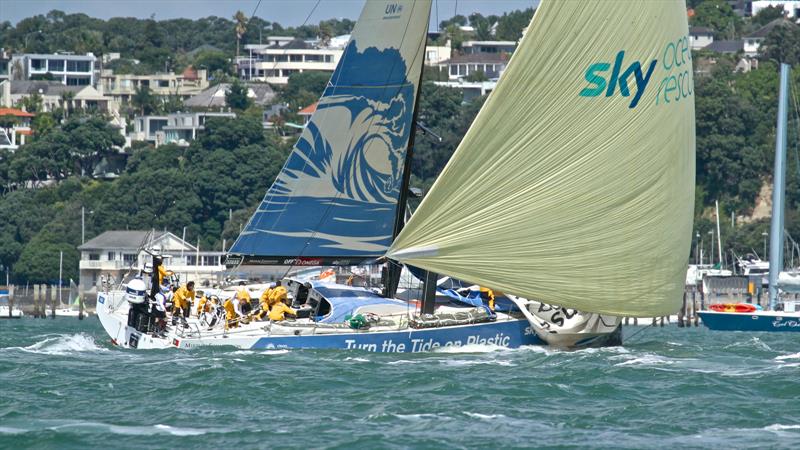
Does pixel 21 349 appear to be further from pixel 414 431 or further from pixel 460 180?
pixel 414 431

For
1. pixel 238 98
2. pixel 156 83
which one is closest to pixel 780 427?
pixel 238 98

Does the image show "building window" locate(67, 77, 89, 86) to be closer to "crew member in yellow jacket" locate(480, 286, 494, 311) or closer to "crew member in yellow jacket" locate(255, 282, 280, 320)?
"crew member in yellow jacket" locate(480, 286, 494, 311)

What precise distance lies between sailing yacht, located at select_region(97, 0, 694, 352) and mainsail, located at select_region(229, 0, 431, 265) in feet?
5.54

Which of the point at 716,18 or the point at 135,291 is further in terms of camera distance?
the point at 716,18

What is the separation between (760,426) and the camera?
22891 millimetres

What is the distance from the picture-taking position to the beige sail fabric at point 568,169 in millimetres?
30000

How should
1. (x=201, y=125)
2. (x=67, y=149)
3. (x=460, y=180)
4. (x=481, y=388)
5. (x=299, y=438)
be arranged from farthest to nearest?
(x=201, y=125) → (x=67, y=149) → (x=460, y=180) → (x=481, y=388) → (x=299, y=438)

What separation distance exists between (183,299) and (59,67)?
125 meters

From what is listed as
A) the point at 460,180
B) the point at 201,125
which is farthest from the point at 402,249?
the point at 201,125

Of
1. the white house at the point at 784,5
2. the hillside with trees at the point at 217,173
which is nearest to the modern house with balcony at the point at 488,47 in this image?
the white house at the point at 784,5

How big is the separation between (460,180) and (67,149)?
262 ft

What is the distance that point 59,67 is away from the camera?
507ft

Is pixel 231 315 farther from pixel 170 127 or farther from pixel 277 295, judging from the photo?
pixel 170 127

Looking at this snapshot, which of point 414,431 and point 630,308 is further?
point 630,308
